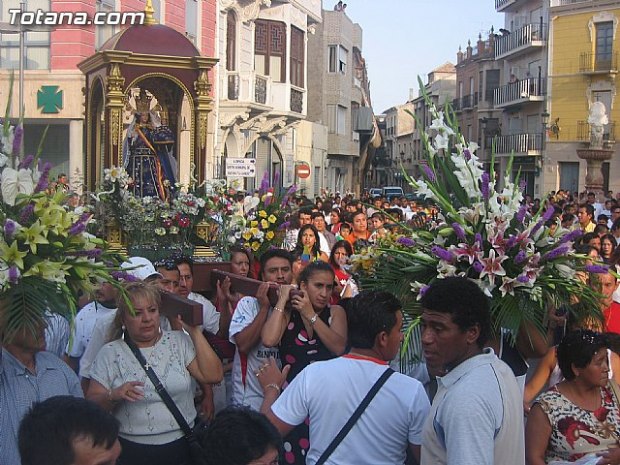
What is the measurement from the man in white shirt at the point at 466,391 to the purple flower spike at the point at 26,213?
1775mm

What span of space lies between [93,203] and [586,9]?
3540 cm

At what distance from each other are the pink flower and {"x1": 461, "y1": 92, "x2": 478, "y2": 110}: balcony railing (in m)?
53.5

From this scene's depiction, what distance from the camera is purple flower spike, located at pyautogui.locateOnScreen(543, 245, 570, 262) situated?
477 cm

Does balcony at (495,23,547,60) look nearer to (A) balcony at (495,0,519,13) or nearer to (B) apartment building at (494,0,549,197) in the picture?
(B) apartment building at (494,0,549,197)

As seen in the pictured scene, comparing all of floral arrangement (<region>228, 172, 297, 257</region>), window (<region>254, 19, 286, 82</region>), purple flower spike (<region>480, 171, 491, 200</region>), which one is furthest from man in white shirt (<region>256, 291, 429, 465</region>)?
window (<region>254, 19, 286, 82</region>)

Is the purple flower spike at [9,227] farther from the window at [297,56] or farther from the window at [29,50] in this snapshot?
the window at [297,56]

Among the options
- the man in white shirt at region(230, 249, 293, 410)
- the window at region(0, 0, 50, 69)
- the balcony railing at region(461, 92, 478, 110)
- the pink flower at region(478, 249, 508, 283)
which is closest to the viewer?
the pink flower at region(478, 249, 508, 283)

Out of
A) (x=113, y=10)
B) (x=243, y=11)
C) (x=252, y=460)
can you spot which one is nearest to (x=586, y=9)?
(x=243, y=11)

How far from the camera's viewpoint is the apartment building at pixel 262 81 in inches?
1086

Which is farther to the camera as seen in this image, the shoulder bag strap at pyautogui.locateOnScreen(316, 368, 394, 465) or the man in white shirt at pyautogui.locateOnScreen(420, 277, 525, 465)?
the shoulder bag strap at pyautogui.locateOnScreen(316, 368, 394, 465)

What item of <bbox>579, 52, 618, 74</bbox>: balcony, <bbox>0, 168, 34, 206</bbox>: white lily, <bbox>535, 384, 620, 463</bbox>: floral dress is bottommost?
<bbox>535, 384, 620, 463</bbox>: floral dress

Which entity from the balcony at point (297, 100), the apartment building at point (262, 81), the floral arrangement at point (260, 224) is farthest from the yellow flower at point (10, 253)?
the balcony at point (297, 100)

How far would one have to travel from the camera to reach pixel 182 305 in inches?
193

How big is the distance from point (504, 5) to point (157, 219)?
42.6 meters
